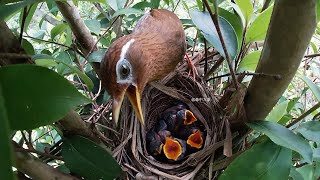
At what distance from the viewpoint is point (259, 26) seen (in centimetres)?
77

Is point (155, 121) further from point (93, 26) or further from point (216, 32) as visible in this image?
point (216, 32)

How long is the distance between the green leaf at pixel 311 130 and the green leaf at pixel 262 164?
0.05 metres

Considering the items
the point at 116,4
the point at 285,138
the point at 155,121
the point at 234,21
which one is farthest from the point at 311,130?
the point at 155,121

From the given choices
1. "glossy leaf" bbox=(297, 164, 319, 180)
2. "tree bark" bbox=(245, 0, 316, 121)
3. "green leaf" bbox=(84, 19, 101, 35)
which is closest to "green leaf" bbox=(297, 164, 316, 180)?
"glossy leaf" bbox=(297, 164, 319, 180)

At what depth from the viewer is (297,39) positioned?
0.53 m

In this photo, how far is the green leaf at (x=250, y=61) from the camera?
85 centimetres

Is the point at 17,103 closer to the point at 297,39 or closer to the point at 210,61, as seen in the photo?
the point at 297,39

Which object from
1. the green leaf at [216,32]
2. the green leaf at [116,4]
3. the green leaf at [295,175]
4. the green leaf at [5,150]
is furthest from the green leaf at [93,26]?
the green leaf at [5,150]

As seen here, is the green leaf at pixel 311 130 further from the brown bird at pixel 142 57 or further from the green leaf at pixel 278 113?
the brown bird at pixel 142 57

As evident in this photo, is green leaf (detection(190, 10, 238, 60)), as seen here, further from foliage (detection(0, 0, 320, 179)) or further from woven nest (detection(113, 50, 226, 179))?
woven nest (detection(113, 50, 226, 179))

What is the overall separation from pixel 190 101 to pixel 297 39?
67 centimetres

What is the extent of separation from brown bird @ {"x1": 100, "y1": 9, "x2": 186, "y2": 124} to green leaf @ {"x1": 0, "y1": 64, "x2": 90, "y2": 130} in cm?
43

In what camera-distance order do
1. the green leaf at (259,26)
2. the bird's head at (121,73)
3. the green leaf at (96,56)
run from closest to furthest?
1. the green leaf at (259,26)
2. the bird's head at (121,73)
3. the green leaf at (96,56)

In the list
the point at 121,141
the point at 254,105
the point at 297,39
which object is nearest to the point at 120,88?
the point at 121,141
